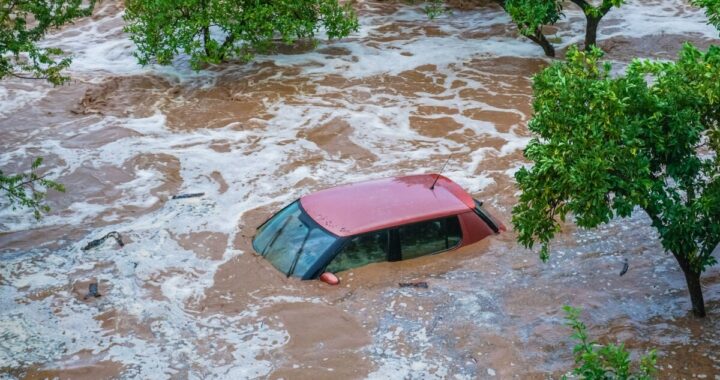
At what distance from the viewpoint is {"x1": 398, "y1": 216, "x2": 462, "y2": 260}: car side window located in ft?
29.8

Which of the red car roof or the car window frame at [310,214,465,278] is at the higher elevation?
the red car roof

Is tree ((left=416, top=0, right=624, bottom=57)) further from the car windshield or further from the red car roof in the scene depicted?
the car windshield

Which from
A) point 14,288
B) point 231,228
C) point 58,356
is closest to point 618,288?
point 231,228

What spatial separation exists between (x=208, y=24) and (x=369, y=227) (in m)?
10.4

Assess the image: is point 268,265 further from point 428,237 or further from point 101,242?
point 101,242

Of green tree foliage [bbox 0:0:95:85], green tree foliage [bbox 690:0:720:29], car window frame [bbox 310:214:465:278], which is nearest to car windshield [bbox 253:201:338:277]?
car window frame [bbox 310:214:465:278]

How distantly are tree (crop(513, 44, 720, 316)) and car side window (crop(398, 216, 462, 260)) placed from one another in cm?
189

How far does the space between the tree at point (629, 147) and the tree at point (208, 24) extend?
1163 cm

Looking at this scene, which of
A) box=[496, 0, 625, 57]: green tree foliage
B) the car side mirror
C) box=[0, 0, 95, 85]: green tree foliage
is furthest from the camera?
box=[496, 0, 625, 57]: green tree foliage

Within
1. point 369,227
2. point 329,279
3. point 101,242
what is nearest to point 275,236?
point 329,279

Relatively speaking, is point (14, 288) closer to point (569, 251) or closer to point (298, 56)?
point (569, 251)

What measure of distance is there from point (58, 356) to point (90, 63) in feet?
44.2

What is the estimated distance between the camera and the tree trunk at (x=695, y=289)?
7883 millimetres

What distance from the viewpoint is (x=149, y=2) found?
1753 centimetres
